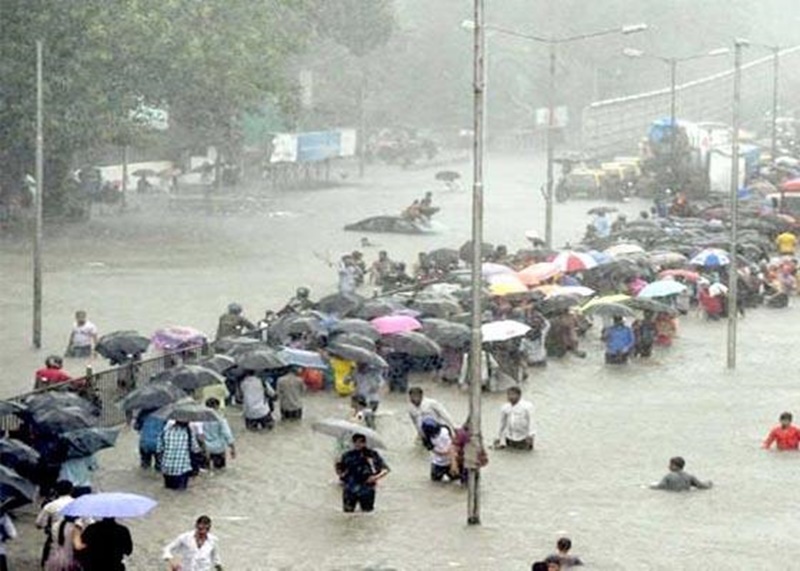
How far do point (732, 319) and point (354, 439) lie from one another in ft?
43.9

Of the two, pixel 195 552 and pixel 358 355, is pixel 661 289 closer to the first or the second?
pixel 358 355

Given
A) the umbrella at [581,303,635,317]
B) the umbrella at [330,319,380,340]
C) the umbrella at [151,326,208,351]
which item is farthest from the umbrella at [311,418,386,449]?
the umbrella at [581,303,635,317]

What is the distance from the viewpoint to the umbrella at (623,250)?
4289cm

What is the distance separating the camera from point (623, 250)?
43.4 metres

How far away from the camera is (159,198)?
69.3 metres

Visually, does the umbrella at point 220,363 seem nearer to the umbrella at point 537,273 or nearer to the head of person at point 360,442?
the head of person at point 360,442

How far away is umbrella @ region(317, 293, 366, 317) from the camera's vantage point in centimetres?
3409

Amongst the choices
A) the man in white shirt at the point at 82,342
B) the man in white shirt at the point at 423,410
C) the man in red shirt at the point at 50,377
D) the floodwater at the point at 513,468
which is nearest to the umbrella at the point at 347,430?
the floodwater at the point at 513,468

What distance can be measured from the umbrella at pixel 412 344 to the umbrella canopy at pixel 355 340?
41cm

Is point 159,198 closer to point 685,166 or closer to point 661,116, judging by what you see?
point 685,166

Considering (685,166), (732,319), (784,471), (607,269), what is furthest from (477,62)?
(685,166)

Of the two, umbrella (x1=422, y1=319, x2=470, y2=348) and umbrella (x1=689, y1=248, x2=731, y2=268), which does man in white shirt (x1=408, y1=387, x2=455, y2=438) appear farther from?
umbrella (x1=689, y1=248, x2=731, y2=268)

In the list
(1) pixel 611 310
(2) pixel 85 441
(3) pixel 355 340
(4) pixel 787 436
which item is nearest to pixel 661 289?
(1) pixel 611 310

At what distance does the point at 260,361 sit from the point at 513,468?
12.3ft
